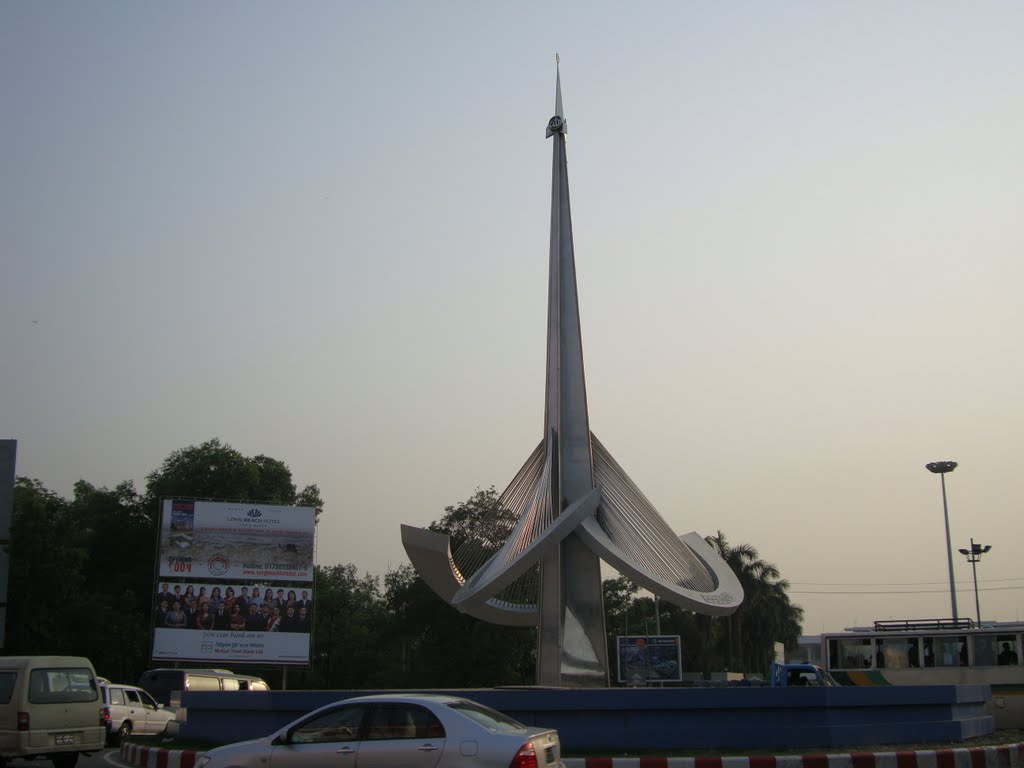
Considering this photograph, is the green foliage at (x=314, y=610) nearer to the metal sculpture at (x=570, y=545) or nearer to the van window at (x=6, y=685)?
the metal sculpture at (x=570, y=545)

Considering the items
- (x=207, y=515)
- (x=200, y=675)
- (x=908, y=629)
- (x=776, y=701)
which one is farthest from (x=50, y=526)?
(x=776, y=701)

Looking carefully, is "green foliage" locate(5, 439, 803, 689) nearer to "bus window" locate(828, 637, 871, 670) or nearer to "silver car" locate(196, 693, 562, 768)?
"bus window" locate(828, 637, 871, 670)

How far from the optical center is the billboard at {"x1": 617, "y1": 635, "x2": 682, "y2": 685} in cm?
2575

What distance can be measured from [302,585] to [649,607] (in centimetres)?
4095

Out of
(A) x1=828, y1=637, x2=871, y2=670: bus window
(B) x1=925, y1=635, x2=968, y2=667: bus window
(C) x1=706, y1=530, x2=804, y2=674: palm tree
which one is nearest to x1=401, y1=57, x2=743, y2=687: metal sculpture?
(A) x1=828, y1=637, x2=871, y2=670: bus window

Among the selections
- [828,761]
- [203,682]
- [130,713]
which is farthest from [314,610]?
[828,761]

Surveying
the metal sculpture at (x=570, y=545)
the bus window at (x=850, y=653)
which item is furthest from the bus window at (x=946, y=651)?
the metal sculpture at (x=570, y=545)

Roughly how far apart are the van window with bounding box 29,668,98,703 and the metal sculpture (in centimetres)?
796

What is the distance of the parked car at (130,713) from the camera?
74.2 ft

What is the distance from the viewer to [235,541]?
31719 millimetres

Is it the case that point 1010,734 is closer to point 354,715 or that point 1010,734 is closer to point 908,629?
point 908,629

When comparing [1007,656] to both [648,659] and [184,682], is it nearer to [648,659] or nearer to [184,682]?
[648,659]

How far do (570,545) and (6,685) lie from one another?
39.8 ft

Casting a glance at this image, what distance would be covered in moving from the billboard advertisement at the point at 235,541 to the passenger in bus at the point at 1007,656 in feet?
60.8
